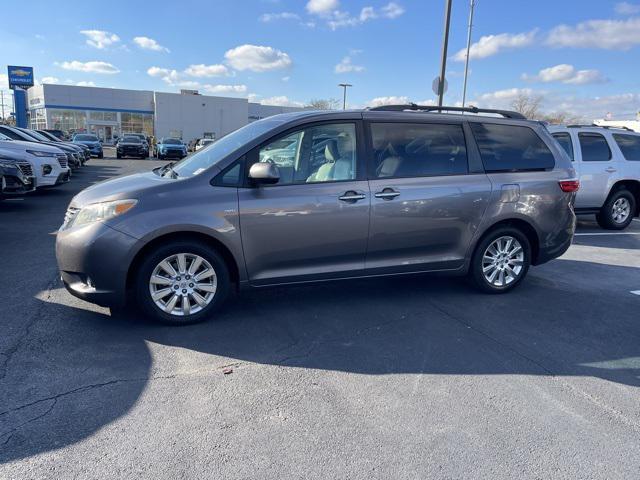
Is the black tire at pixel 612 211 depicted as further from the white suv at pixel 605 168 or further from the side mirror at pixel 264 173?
the side mirror at pixel 264 173

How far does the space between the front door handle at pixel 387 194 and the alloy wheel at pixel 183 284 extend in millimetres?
1703

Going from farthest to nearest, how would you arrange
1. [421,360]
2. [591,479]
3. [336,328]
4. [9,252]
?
[9,252] → [336,328] → [421,360] → [591,479]

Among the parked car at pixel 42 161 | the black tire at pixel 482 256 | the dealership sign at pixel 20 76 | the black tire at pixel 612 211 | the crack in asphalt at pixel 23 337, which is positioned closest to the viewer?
the crack in asphalt at pixel 23 337

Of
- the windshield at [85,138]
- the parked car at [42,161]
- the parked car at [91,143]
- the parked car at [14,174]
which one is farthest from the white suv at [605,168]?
the windshield at [85,138]

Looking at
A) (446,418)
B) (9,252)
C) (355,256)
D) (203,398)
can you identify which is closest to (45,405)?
(203,398)

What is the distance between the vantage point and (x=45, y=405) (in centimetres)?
302

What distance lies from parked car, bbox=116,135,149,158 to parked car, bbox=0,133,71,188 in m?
22.3

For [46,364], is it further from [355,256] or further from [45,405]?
Answer: [355,256]

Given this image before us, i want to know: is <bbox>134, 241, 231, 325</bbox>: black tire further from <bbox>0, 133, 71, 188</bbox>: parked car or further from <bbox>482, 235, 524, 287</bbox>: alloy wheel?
<bbox>0, 133, 71, 188</bbox>: parked car

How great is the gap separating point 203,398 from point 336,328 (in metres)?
1.51

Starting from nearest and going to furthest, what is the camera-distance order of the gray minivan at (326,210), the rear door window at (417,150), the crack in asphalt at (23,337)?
the crack in asphalt at (23,337) → the gray minivan at (326,210) → the rear door window at (417,150)

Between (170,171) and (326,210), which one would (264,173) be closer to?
(326,210)

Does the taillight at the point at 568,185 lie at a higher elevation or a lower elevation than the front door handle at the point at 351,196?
higher

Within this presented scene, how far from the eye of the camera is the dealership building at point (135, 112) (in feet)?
198
